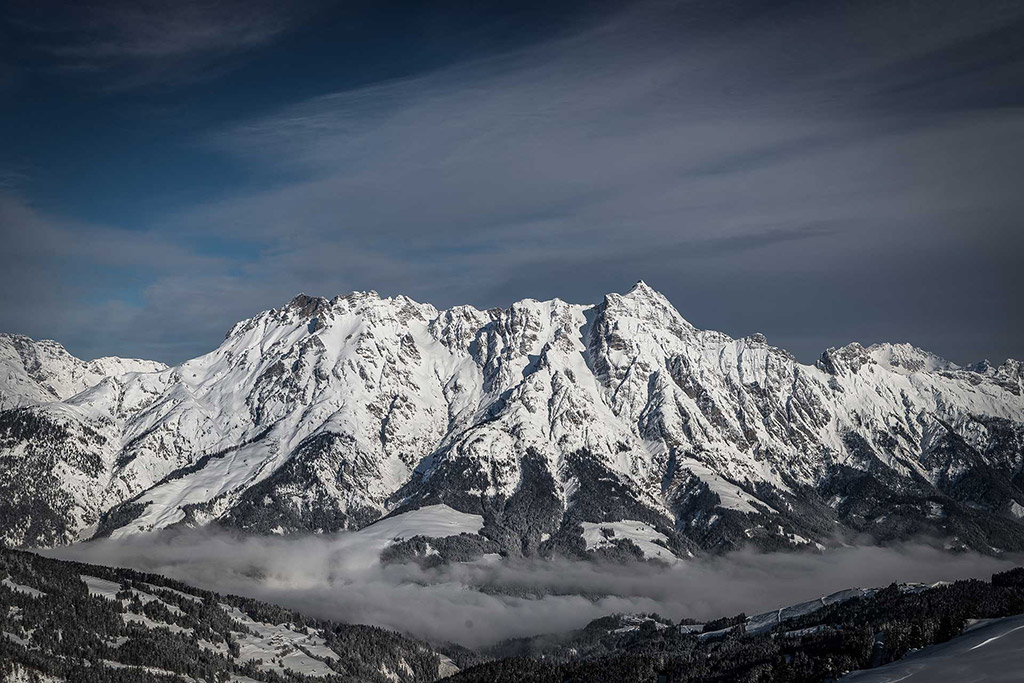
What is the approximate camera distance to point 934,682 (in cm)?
19812

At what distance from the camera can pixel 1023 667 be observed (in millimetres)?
195000

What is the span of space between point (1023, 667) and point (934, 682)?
15.6 m
